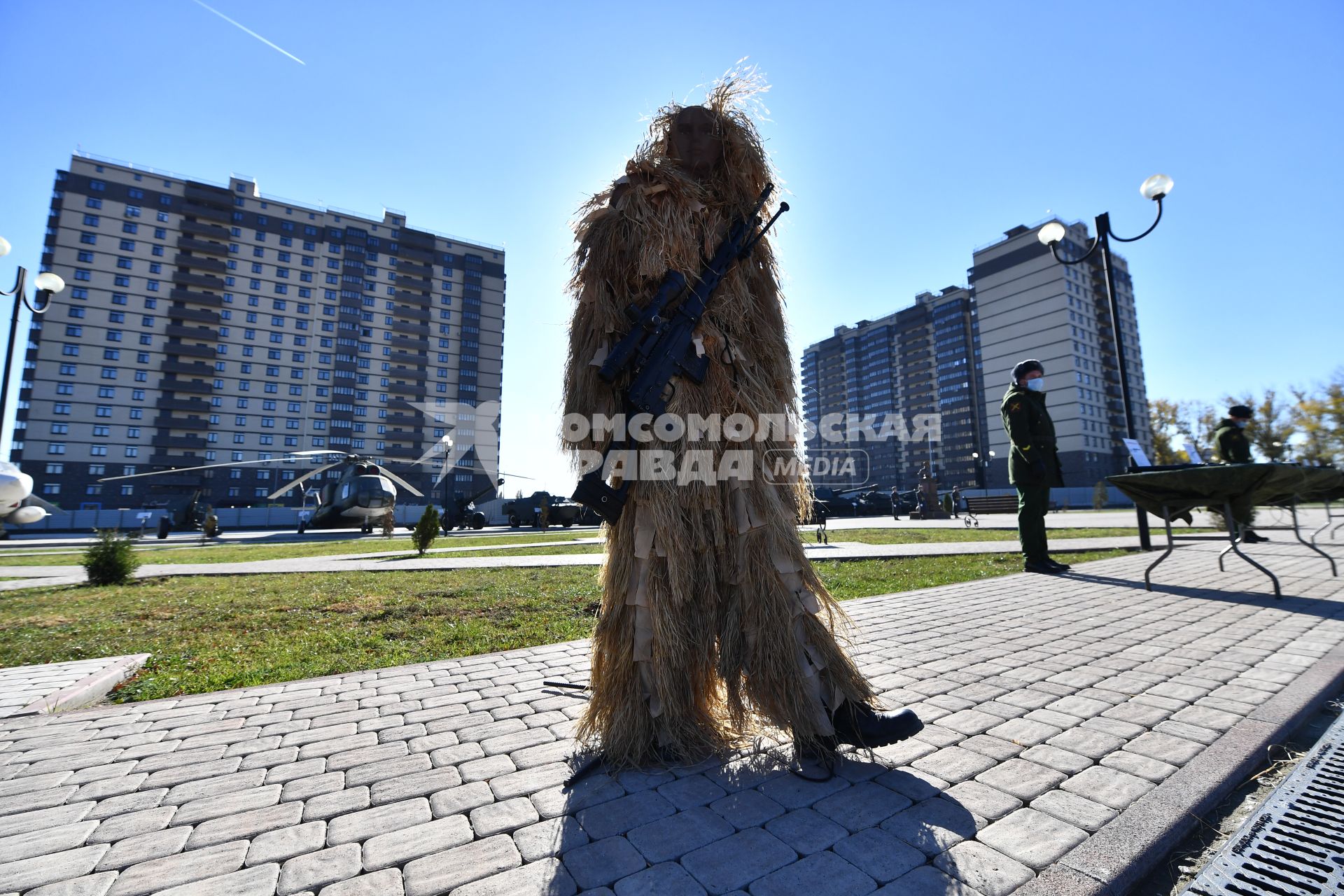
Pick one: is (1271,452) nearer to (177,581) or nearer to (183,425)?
(177,581)

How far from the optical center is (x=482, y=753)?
7.27 feet

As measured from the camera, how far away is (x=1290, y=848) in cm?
154

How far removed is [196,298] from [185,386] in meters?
11.4

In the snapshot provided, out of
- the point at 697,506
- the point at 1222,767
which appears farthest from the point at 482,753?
the point at 1222,767

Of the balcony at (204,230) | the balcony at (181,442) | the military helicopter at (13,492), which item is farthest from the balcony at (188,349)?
the military helicopter at (13,492)

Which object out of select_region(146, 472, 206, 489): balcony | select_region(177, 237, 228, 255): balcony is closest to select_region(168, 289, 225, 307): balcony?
select_region(177, 237, 228, 255): balcony

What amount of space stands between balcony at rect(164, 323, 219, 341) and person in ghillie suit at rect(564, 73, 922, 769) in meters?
89.7

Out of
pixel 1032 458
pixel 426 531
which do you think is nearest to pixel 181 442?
pixel 426 531

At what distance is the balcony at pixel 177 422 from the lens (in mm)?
66062

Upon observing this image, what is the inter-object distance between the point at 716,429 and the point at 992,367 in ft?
252

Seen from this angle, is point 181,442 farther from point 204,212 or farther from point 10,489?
point 10,489

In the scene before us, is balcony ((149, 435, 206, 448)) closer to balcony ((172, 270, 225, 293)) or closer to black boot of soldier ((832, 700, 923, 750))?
balcony ((172, 270, 225, 293))

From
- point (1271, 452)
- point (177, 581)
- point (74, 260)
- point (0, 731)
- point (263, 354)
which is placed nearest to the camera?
point (0, 731)

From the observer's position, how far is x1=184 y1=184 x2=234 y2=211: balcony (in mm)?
68750
